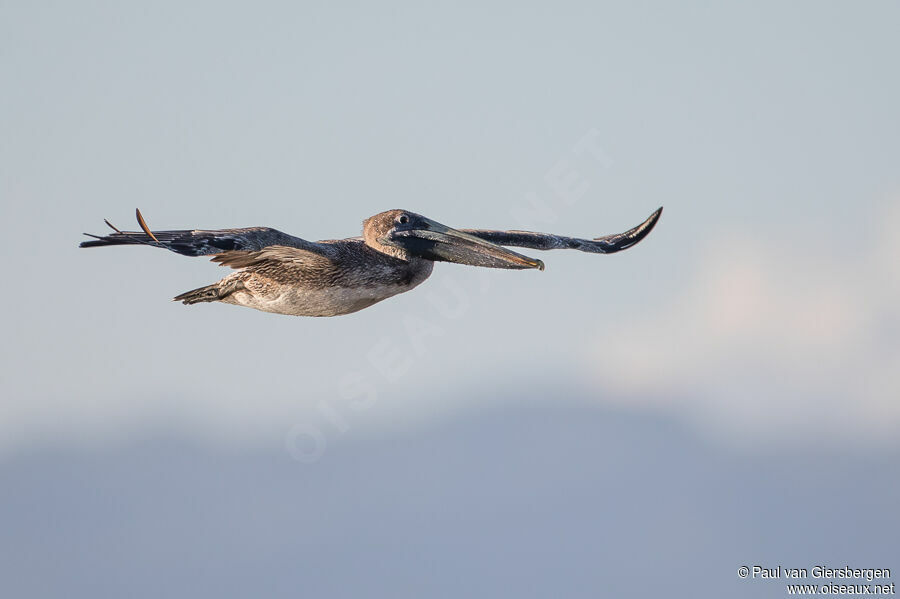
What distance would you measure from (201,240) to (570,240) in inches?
278

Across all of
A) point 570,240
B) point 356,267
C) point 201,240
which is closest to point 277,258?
point 356,267

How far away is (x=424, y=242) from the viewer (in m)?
16.1

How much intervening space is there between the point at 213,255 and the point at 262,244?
624 mm

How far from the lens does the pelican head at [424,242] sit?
1598cm

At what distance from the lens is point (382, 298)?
16.3 metres

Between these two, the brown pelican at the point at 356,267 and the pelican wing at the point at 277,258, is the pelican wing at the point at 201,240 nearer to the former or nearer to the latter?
the pelican wing at the point at 277,258

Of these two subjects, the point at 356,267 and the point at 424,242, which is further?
the point at 424,242

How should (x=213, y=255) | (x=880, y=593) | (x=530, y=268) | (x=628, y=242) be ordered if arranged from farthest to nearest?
1. (x=880, y=593)
2. (x=628, y=242)
3. (x=530, y=268)
4. (x=213, y=255)

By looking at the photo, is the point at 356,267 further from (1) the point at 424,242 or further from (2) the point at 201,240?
(2) the point at 201,240

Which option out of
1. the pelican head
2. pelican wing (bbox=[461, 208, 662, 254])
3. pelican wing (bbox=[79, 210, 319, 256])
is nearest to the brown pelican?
the pelican head

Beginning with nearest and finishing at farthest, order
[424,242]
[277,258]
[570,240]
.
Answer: [277,258]
[424,242]
[570,240]

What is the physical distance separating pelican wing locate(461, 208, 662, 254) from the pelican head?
0.82 metres

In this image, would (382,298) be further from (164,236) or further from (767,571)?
(767,571)

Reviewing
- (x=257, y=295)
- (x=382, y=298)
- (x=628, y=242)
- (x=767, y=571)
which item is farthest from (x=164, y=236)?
(x=767, y=571)
